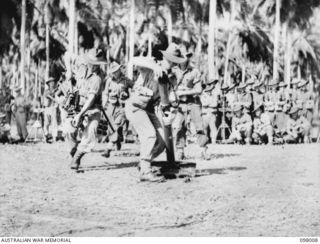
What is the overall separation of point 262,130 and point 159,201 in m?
11.0

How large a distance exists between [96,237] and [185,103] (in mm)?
5980

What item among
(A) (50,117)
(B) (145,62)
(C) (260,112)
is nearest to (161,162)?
(B) (145,62)

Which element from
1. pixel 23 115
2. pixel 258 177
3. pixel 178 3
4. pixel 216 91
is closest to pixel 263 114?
pixel 216 91

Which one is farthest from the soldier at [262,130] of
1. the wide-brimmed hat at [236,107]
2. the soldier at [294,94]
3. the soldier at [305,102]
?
the soldier at [305,102]

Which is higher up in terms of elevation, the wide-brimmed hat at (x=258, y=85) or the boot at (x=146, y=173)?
the wide-brimmed hat at (x=258, y=85)

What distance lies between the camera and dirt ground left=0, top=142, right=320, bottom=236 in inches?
261

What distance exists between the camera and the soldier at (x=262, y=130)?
18578mm

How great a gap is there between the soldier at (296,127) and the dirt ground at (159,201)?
278 inches

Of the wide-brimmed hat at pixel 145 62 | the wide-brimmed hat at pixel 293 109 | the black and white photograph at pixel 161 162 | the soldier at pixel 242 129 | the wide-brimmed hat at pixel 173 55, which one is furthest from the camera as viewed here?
the wide-brimmed hat at pixel 293 109

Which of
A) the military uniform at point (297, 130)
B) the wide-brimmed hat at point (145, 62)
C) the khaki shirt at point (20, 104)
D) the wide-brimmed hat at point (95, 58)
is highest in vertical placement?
the wide-brimmed hat at point (95, 58)

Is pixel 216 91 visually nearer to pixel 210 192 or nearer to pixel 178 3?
pixel 210 192

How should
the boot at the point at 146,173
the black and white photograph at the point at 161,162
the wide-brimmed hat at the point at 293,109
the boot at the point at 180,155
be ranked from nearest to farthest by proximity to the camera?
the black and white photograph at the point at 161,162 < the boot at the point at 146,173 < the boot at the point at 180,155 < the wide-brimmed hat at the point at 293,109

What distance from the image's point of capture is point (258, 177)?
1009cm

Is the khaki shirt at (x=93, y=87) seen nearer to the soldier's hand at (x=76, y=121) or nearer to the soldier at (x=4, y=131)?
the soldier's hand at (x=76, y=121)
